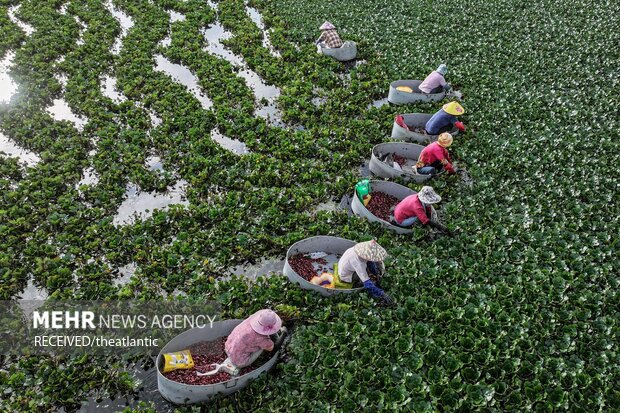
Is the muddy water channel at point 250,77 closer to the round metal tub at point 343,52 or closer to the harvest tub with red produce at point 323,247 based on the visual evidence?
the round metal tub at point 343,52

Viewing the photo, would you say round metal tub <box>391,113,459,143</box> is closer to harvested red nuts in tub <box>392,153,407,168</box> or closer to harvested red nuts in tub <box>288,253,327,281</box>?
harvested red nuts in tub <box>392,153,407,168</box>

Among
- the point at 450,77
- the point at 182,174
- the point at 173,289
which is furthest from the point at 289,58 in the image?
the point at 173,289

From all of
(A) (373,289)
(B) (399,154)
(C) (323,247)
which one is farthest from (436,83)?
(A) (373,289)

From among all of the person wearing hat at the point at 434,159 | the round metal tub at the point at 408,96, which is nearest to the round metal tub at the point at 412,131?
the round metal tub at the point at 408,96

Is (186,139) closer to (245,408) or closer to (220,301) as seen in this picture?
(220,301)

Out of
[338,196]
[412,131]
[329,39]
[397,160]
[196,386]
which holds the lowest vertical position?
[196,386]

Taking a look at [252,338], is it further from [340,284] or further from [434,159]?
[434,159]

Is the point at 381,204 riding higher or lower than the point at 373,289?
higher
